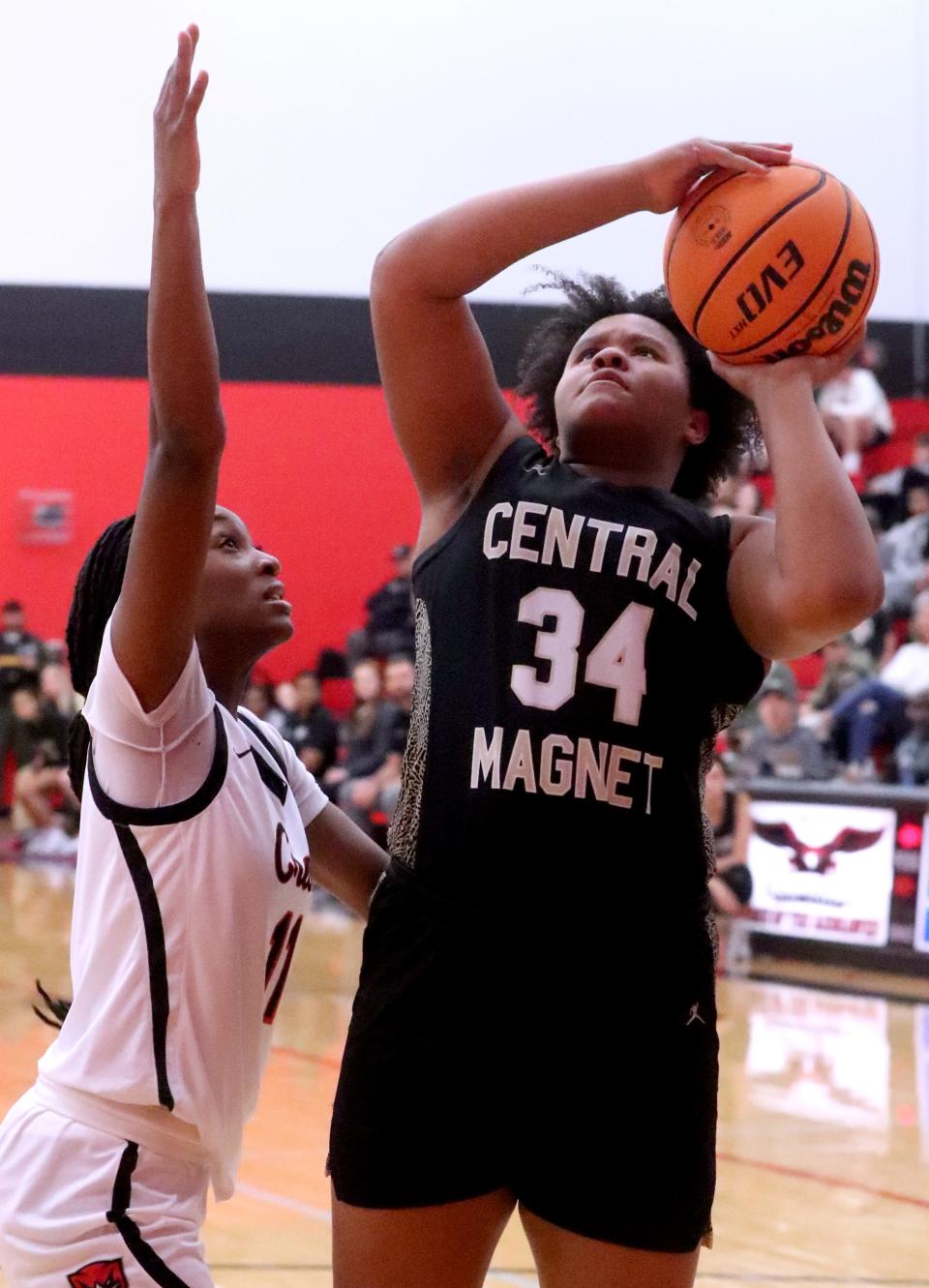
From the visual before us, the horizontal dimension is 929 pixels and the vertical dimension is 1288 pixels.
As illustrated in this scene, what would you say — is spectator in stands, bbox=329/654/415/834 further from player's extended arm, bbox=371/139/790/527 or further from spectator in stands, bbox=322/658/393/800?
player's extended arm, bbox=371/139/790/527

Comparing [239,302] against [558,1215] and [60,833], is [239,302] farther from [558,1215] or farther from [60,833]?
[558,1215]

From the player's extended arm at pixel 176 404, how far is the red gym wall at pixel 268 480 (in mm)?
12798

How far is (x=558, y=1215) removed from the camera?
2191 mm

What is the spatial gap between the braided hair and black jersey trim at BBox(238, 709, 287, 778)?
24cm

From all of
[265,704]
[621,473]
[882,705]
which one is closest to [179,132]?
[621,473]

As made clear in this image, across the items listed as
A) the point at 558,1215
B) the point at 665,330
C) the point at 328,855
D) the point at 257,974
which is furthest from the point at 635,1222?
the point at 665,330

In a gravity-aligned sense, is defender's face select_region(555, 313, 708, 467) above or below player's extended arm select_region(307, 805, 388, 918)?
above

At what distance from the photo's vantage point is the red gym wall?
15.1m

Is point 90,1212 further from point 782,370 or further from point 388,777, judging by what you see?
point 388,777

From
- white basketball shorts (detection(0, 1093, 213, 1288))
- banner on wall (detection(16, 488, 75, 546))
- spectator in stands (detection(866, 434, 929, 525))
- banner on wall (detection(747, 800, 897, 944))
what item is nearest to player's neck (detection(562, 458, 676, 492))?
white basketball shorts (detection(0, 1093, 213, 1288))

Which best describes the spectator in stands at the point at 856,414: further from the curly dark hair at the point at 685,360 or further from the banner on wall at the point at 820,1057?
the curly dark hair at the point at 685,360

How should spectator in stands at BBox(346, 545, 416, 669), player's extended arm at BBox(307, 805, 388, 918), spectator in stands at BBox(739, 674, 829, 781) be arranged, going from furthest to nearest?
spectator in stands at BBox(346, 545, 416, 669)
spectator in stands at BBox(739, 674, 829, 781)
player's extended arm at BBox(307, 805, 388, 918)

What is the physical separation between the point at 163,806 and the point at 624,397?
0.82 metres

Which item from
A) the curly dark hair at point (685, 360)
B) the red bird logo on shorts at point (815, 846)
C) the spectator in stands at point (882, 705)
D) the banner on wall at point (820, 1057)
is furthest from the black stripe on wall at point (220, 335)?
the curly dark hair at point (685, 360)
